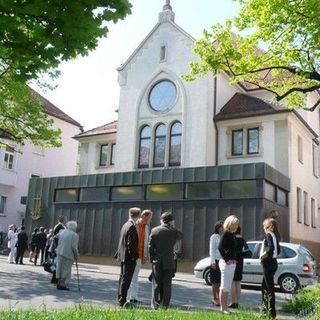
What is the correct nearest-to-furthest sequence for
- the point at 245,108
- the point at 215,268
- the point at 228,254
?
the point at 228,254
the point at 215,268
the point at 245,108

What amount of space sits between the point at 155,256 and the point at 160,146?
22.1 meters

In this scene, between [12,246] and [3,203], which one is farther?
[3,203]

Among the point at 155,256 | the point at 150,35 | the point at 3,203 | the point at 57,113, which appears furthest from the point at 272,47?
the point at 57,113

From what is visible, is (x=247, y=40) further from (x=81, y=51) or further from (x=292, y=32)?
(x=81, y=51)

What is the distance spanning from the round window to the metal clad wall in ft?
21.5

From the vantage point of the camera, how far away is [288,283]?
15.5 meters

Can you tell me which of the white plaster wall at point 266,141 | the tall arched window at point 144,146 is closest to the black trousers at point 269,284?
the white plaster wall at point 266,141

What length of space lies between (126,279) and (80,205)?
1939 centimetres

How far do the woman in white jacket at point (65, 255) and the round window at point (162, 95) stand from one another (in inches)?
771

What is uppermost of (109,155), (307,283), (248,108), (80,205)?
(248,108)

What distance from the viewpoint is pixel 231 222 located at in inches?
376

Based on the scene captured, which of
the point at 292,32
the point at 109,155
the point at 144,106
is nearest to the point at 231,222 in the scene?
the point at 292,32

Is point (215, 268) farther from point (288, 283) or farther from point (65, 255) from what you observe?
point (288, 283)

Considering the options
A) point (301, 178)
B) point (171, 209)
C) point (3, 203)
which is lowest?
point (171, 209)
